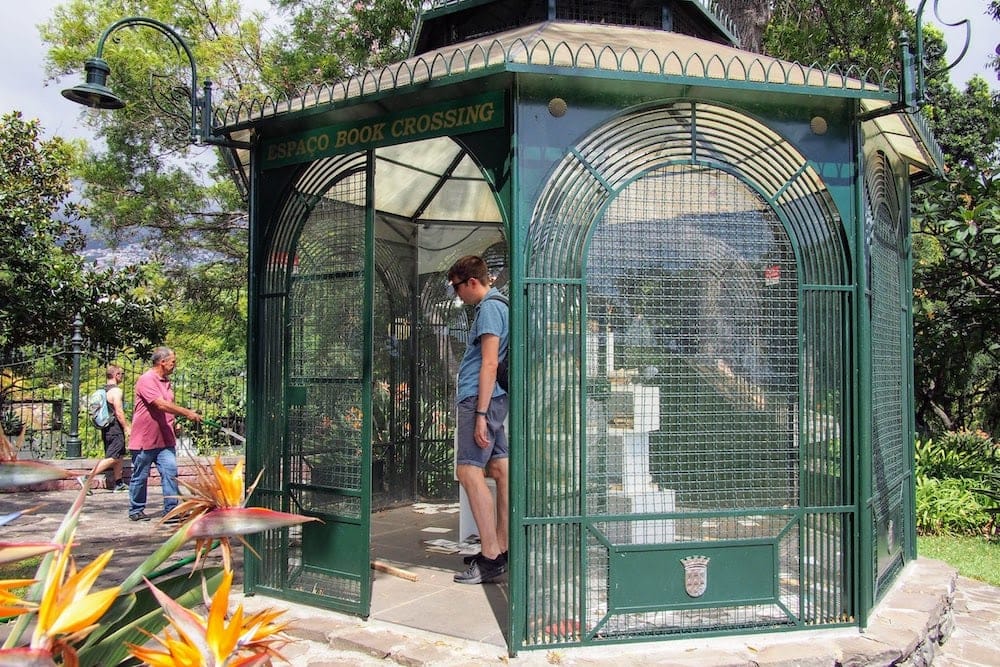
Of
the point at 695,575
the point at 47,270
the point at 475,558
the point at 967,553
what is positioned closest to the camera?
the point at 695,575

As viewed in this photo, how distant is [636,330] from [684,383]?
0.41 m

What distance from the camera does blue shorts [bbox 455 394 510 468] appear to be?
5.38m

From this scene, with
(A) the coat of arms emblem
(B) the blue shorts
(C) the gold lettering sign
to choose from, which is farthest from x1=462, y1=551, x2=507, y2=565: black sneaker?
(C) the gold lettering sign

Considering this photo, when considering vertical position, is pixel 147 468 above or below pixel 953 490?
above

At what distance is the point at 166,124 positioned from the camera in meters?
17.2

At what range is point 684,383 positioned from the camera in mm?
4648

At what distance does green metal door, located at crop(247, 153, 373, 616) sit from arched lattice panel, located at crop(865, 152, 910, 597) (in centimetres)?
316

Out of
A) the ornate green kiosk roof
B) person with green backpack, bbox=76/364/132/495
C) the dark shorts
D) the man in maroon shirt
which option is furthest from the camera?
the dark shorts

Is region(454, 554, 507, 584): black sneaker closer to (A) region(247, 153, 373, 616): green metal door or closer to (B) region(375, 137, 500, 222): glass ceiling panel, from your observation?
(A) region(247, 153, 373, 616): green metal door

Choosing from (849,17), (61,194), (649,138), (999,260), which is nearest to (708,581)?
(649,138)

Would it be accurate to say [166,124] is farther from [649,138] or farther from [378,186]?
[649,138]

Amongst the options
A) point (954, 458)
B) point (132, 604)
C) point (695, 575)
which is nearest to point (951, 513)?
point (954, 458)

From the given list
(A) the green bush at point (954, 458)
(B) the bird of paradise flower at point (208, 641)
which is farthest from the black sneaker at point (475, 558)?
(A) the green bush at point (954, 458)

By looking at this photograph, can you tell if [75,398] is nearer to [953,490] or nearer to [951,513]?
[951,513]
